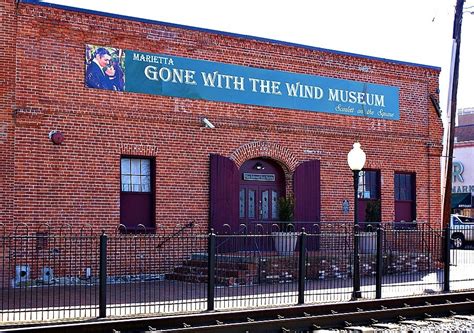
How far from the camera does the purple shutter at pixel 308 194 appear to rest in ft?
75.3

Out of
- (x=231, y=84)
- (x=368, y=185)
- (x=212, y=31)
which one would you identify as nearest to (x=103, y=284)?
(x=231, y=84)

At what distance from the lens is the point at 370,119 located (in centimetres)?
2509

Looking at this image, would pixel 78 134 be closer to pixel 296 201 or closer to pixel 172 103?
pixel 172 103

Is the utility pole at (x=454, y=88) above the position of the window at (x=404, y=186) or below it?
above

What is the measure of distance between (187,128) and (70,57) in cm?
378

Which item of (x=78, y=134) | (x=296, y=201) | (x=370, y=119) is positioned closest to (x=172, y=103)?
(x=78, y=134)

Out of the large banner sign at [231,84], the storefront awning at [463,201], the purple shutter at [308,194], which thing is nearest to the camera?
the large banner sign at [231,84]

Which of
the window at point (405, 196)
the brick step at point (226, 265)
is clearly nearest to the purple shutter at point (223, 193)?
the brick step at point (226, 265)

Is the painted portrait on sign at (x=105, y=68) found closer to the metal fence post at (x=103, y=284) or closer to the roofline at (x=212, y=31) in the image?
the roofline at (x=212, y=31)

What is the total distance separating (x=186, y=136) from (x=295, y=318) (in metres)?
8.79

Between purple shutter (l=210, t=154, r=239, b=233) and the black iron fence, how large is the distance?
635 mm

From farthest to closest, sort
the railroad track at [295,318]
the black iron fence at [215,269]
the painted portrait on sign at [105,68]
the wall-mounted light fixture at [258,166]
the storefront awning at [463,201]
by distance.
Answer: the storefront awning at [463,201] < the wall-mounted light fixture at [258,166] < the painted portrait on sign at [105,68] < the black iron fence at [215,269] < the railroad track at [295,318]

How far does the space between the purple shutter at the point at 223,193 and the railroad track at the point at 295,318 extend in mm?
6689

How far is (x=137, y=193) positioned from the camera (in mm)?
20531
